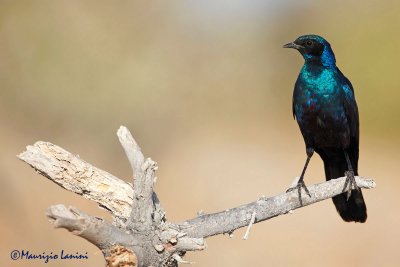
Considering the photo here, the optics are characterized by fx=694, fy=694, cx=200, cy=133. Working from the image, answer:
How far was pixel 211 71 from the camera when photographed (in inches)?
446

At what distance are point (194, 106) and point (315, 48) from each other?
18.1ft

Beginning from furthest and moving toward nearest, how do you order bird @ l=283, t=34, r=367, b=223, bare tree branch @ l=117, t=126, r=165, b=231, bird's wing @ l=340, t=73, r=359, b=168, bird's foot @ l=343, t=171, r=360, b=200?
bird's wing @ l=340, t=73, r=359, b=168 < bird @ l=283, t=34, r=367, b=223 < bird's foot @ l=343, t=171, r=360, b=200 < bare tree branch @ l=117, t=126, r=165, b=231

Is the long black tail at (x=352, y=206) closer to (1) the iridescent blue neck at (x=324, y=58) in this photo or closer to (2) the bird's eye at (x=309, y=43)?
(1) the iridescent blue neck at (x=324, y=58)

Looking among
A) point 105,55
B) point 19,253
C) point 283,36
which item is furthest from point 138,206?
point 283,36

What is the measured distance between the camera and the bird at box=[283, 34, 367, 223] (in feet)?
17.5

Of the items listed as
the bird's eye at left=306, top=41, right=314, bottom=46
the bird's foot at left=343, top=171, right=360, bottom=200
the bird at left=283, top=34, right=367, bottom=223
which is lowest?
the bird's foot at left=343, top=171, right=360, bottom=200

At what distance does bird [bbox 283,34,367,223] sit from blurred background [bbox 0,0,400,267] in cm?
309

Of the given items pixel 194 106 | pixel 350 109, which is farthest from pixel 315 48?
pixel 194 106

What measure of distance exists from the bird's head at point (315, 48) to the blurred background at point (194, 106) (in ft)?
11.1

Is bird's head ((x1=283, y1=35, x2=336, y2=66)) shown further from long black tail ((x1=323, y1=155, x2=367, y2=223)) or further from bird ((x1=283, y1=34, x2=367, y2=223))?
long black tail ((x1=323, y1=155, x2=367, y2=223))

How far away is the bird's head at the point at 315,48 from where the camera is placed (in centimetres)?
556

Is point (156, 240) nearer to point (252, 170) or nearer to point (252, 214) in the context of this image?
point (252, 214)

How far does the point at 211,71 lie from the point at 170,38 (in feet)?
2.88

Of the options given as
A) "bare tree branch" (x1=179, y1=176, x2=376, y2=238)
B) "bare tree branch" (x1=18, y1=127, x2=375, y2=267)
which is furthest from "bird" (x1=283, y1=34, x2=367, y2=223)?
"bare tree branch" (x1=18, y1=127, x2=375, y2=267)
